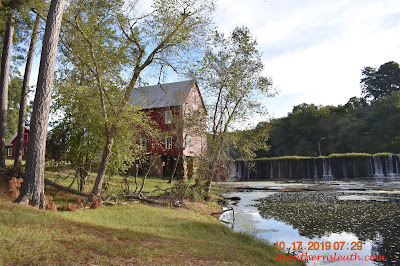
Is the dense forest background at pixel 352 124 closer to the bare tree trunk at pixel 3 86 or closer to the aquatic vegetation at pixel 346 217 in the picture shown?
the aquatic vegetation at pixel 346 217

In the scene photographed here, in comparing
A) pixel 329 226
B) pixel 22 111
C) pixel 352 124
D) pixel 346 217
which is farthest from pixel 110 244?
pixel 352 124

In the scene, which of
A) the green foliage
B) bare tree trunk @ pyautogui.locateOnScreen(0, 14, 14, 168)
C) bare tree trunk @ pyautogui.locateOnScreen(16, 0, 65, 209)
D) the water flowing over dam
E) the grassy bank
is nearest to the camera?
the grassy bank

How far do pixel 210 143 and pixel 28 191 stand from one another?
38.2ft

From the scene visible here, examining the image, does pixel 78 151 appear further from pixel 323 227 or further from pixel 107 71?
pixel 323 227

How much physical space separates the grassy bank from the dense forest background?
42.4 meters

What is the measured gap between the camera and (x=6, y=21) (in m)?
14.4

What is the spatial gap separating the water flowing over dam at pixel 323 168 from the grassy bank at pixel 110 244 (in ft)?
101

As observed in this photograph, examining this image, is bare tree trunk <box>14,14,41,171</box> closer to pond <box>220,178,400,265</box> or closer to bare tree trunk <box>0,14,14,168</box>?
bare tree trunk <box>0,14,14,168</box>

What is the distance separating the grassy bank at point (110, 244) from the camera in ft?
16.3

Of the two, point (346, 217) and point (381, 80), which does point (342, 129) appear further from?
point (346, 217)

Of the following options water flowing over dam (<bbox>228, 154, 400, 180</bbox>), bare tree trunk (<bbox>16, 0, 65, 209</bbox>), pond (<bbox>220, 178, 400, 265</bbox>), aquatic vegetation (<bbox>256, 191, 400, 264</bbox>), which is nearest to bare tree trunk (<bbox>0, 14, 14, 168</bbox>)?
bare tree trunk (<bbox>16, 0, 65, 209</bbox>)

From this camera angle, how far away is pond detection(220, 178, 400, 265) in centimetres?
845

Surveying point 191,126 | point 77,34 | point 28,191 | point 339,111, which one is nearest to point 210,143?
point 191,126

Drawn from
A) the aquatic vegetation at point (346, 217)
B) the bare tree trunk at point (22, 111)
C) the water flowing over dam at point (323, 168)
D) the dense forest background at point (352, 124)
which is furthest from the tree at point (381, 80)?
the bare tree trunk at point (22, 111)
